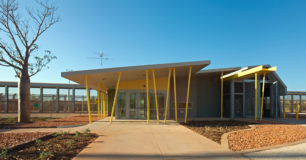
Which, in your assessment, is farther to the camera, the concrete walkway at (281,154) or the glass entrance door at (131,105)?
the glass entrance door at (131,105)

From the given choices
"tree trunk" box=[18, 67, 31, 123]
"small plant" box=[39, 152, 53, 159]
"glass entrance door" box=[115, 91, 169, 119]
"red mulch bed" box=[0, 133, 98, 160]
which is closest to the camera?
"small plant" box=[39, 152, 53, 159]

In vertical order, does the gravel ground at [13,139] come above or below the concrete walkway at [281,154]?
below

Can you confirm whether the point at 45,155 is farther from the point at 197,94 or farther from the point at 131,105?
the point at 197,94

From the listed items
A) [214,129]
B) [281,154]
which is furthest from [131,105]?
[281,154]

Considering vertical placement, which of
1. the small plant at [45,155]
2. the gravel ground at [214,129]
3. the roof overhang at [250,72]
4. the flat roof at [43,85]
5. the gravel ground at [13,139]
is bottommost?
the gravel ground at [214,129]

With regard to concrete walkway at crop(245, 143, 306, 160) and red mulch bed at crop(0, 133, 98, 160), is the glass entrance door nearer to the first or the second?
red mulch bed at crop(0, 133, 98, 160)

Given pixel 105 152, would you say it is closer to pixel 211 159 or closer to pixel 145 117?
pixel 211 159

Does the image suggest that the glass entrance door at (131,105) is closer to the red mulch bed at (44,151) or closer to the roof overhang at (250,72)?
the roof overhang at (250,72)

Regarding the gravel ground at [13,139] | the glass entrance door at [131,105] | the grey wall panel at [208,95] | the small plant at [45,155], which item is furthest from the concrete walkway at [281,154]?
the grey wall panel at [208,95]

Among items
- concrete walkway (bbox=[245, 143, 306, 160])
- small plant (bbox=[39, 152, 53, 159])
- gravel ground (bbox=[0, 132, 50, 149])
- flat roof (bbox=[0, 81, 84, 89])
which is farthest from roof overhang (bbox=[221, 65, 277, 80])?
flat roof (bbox=[0, 81, 84, 89])

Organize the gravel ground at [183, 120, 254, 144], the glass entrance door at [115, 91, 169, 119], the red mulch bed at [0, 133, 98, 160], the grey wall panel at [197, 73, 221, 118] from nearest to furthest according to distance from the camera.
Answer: the red mulch bed at [0, 133, 98, 160], the gravel ground at [183, 120, 254, 144], the glass entrance door at [115, 91, 169, 119], the grey wall panel at [197, 73, 221, 118]

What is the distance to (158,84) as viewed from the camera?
16.6 metres

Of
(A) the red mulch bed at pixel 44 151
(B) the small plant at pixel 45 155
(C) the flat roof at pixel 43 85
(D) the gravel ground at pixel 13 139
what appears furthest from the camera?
(C) the flat roof at pixel 43 85

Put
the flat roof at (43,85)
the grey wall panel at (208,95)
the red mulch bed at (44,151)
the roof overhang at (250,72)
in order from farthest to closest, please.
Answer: the flat roof at (43,85) → the grey wall panel at (208,95) → the roof overhang at (250,72) → the red mulch bed at (44,151)
